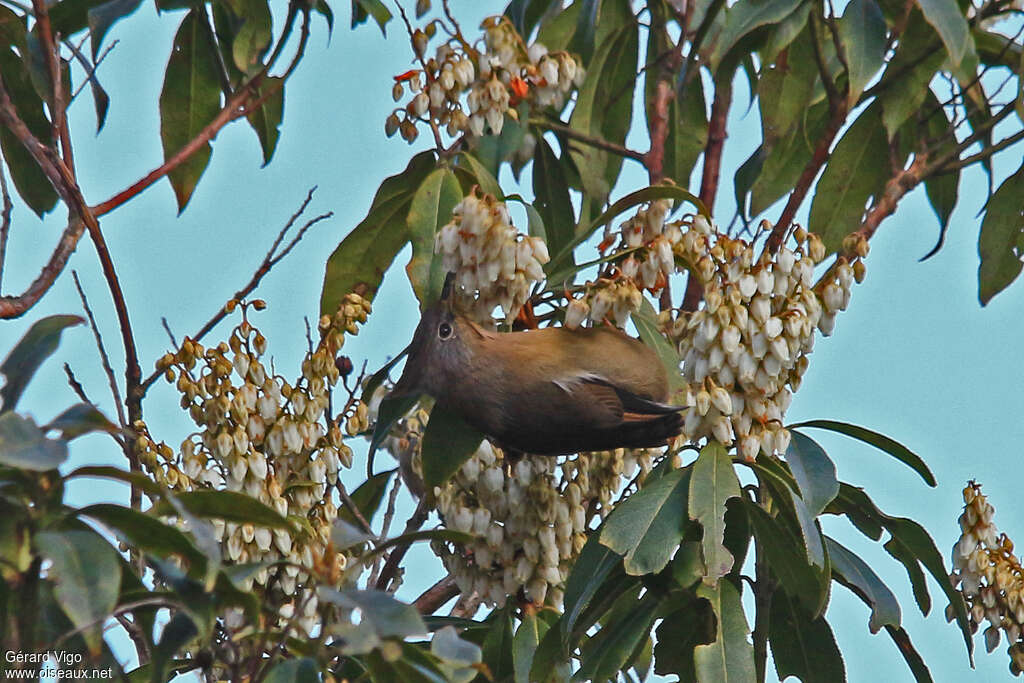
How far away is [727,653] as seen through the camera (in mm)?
2232

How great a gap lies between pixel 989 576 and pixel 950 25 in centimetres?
100

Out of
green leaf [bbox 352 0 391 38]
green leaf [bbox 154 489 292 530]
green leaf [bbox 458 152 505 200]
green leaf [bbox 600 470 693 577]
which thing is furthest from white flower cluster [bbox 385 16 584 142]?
green leaf [bbox 154 489 292 530]

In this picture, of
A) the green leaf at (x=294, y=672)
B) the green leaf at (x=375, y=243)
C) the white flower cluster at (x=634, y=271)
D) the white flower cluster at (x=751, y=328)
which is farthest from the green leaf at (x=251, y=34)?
the green leaf at (x=294, y=672)

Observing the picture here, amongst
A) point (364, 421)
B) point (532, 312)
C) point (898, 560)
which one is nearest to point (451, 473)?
point (364, 421)

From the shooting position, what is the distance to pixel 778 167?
132 inches

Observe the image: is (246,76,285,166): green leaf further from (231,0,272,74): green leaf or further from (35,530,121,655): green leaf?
(35,530,121,655): green leaf

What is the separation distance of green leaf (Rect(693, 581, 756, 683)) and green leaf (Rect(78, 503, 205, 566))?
94 cm

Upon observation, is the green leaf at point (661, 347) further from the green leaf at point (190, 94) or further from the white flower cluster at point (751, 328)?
the green leaf at point (190, 94)

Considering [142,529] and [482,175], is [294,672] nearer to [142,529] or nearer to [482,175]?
[142,529]

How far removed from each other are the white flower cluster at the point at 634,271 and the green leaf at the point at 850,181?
86cm

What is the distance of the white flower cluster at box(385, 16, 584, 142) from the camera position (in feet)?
8.20

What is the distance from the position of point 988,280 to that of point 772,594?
1.11m

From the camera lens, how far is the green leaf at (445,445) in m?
2.35

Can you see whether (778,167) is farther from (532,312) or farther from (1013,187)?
(532,312)
